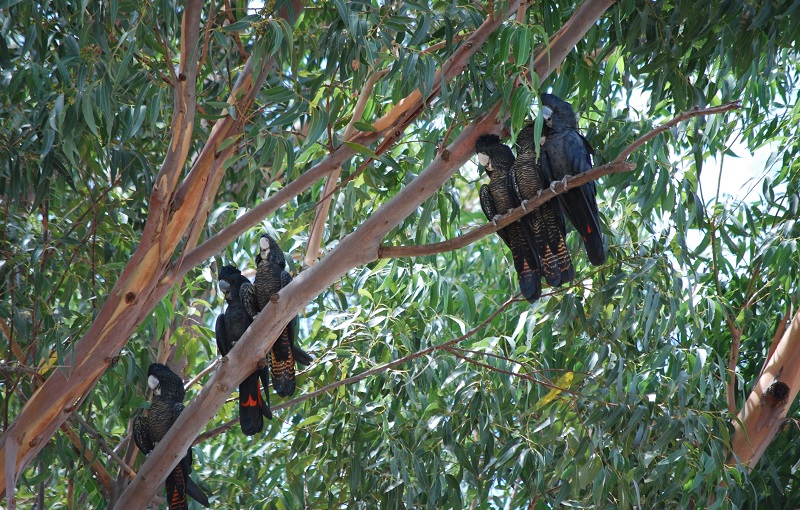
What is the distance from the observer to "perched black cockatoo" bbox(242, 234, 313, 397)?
2906mm

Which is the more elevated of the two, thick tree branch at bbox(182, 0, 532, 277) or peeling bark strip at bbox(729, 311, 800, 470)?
thick tree branch at bbox(182, 0, 532, 277)

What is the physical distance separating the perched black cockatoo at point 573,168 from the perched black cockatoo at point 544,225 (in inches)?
1.7

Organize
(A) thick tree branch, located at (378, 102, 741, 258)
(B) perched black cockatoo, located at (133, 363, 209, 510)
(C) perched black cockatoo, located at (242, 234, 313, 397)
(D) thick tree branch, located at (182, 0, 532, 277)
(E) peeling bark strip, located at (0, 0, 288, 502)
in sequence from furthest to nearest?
(B) perched black cockatoo, located at (133, 363, 209, 510) < (C) perched black cockatoo, located at (242, 234, 313, 397) < (D) thick tree branch, located at (182, 0, 532, 277) < (E) peeling bark strip, located at (0, 0, 288, 502) < (A) thick tree branch, located at (378, 102, 741, 258)

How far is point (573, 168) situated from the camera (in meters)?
2.63

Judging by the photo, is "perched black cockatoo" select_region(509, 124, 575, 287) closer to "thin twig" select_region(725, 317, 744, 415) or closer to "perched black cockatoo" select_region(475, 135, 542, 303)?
"perched black cockatoo" select_region(475, 135, 542, 303)

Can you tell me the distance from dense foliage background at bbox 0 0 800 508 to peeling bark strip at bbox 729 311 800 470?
14cm

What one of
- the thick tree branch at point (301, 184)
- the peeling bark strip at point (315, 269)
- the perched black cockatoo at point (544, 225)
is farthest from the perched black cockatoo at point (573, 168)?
the thick tree branch at point (301, 184)

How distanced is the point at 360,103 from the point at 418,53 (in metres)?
0.72

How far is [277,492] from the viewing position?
136 inches

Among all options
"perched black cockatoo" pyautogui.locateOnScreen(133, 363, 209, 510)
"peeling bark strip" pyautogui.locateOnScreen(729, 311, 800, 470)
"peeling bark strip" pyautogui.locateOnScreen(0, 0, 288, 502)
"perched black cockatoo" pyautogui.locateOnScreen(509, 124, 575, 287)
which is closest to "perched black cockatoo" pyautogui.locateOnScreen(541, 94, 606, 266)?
"perched black cockatoo" pyautogui.locateOnScreen(509, 124, 575, 287)

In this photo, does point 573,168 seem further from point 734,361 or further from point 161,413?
point 161,413

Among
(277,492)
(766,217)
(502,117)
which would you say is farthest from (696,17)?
(277,492)

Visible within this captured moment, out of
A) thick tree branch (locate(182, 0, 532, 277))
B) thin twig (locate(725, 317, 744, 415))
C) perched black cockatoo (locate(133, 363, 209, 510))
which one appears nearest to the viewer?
thick tree branch (locate(182, 0, 532, 277))

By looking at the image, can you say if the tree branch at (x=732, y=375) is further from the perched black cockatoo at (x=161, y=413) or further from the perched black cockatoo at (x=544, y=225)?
the perched black cockatoo at (x=161, y=413)
